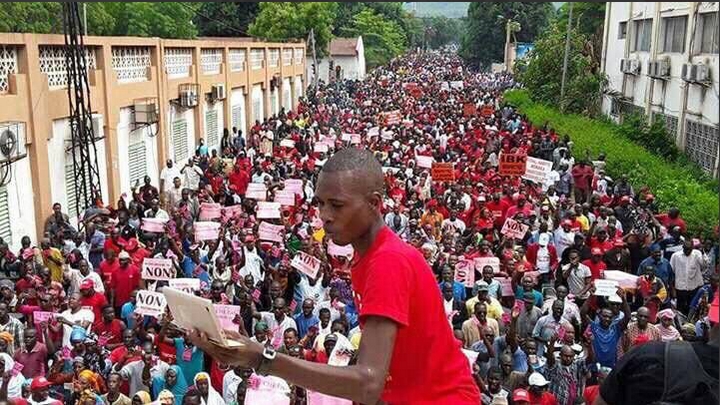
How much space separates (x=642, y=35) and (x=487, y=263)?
17588 mm

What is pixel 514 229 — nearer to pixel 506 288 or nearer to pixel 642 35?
pixel 506 288

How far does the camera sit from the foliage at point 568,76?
2872cm

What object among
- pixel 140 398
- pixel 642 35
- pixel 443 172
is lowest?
pixel 140 398

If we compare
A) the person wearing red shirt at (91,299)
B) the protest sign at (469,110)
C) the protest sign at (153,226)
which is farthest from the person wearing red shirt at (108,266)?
the protest sign at (469,110)

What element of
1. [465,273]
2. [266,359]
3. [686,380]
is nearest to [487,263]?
[465,273]

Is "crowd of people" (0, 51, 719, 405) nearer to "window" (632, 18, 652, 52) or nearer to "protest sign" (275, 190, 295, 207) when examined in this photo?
"protest sign" (275, 190, 295, 207)

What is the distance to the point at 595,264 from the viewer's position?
912cm

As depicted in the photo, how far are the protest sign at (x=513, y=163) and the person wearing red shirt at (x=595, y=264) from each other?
176 inches

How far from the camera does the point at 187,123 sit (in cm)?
1923

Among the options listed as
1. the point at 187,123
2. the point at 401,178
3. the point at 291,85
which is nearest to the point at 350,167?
the point at 401,178

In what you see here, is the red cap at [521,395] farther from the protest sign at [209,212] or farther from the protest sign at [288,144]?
the protest sign at [288,144]

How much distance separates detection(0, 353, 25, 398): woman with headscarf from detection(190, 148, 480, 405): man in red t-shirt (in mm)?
4964

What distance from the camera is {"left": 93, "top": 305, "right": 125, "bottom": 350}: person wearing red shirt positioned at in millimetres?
7584

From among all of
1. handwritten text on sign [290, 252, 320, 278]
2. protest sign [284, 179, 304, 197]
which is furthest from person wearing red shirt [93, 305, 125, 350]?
protest sign [284, 179, 304, 197]
